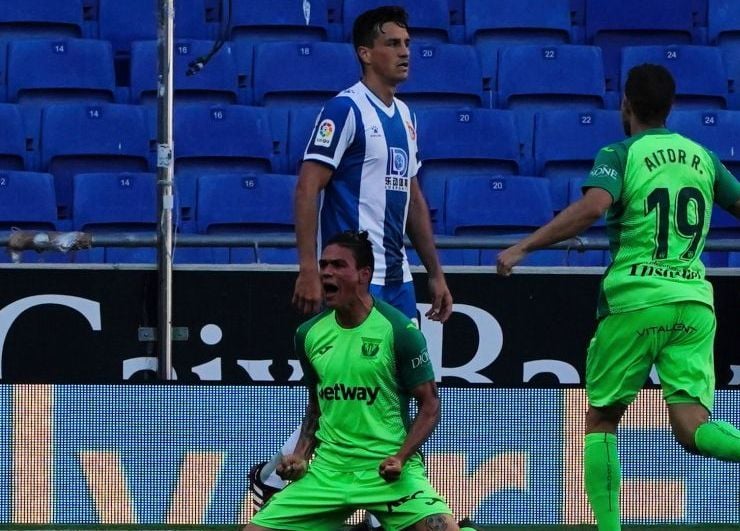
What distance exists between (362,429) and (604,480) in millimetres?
912

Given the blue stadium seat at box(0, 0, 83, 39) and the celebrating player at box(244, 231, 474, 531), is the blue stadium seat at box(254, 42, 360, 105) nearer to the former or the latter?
the blue stadium seat at box(0, 0, 83, 39)

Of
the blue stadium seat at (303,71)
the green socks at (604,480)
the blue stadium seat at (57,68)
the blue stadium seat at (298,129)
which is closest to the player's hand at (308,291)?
the green socks at (604,480)

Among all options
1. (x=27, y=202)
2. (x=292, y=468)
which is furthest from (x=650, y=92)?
(x=27, y=202)

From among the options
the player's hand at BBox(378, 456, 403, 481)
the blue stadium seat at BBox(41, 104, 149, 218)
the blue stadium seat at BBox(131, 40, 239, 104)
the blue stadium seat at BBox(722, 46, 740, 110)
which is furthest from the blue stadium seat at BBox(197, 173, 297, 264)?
the player's hand at BBox(378, 456, 403, 481)

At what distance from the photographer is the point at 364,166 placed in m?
5.02

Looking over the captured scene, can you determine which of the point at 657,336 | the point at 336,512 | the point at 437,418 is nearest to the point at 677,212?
the point at 657,336

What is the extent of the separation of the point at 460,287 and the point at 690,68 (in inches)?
156

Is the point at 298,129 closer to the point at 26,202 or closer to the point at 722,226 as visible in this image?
the point at 26,202

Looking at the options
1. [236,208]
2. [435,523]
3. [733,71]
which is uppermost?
[733,71]

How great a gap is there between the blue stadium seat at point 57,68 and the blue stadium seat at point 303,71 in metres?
1.04

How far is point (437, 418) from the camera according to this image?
15.3 ft

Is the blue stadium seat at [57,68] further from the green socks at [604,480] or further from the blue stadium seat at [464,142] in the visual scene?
the green socks at [604,480]

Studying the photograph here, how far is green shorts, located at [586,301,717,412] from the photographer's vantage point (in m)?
4.93

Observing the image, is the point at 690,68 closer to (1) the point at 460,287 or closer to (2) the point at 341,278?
(1) the point at 460,287
